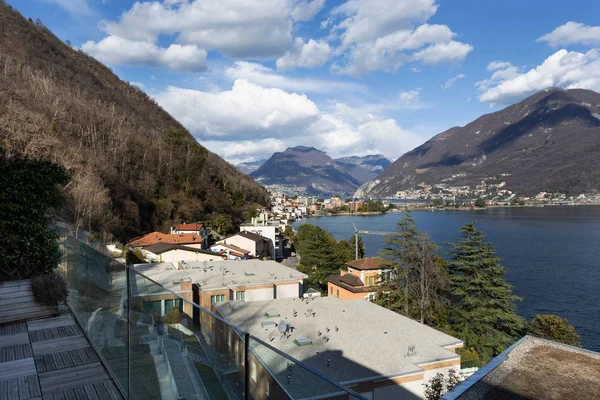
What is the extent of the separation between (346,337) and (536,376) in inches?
244

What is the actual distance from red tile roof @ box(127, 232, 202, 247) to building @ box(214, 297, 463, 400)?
53.5ft

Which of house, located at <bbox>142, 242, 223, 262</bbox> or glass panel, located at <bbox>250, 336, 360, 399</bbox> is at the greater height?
glass panel, located at <bbox>250, 336, 360, 399</bbox>

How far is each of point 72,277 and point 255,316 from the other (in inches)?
351

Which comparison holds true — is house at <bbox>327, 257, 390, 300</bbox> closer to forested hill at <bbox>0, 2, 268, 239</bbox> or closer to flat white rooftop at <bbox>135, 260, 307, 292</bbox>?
flat white rooftop at <bbox>135, 260, 307, 292</bbox>

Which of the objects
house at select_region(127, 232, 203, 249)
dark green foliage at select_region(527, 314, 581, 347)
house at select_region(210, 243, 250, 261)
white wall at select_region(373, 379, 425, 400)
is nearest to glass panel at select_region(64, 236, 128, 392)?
white wall at select_region(373, 379, 425, 400)

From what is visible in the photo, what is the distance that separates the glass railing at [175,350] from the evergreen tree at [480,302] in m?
20.1

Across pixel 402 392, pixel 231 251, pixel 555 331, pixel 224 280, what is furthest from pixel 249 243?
pixel 402 392

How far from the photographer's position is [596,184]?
469 ft

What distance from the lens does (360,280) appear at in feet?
86.8

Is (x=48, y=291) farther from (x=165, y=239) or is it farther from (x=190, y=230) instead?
(x=190, y=230)

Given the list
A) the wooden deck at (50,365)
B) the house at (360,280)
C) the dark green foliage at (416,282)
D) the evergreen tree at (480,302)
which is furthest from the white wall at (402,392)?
the house at (360,280)

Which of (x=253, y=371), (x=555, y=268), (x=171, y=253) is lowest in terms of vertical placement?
(x=555, y=268)

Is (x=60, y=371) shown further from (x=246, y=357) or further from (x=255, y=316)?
(x=255, y=316)

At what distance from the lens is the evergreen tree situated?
65.5 ft
